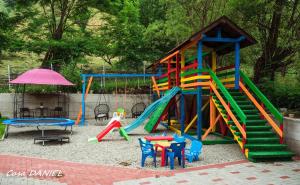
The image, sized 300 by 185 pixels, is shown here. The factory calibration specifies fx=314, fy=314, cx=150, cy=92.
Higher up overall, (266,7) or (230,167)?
(266,7)

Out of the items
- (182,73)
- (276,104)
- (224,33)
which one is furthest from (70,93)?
(276,104)

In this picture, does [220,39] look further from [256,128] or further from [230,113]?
[256,128]

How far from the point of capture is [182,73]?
13.2 meters

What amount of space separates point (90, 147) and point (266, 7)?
346 inches

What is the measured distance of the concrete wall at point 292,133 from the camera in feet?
30.4

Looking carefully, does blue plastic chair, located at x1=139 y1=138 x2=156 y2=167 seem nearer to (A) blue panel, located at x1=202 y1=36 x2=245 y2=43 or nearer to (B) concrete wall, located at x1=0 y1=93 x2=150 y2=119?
(A) blue panel, located at x1=202 y1=36 x2=245 y2=43

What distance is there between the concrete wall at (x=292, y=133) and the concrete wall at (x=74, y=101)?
12.2 meters

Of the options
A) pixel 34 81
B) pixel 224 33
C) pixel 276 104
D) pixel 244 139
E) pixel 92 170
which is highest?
pixel 224 33

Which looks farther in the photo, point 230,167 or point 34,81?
point 34,81

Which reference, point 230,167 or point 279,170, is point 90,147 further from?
point 279,170

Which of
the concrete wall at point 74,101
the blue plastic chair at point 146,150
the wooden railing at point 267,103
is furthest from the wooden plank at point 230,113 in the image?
the concrete wall at point 74,101

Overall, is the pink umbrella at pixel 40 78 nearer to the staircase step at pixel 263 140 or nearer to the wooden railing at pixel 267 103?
the wooden railing at pixel 267 103

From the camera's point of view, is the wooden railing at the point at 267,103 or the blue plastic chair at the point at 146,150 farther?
the wooden railing at the point at 267,103

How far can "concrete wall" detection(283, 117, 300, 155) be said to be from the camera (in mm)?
9266
